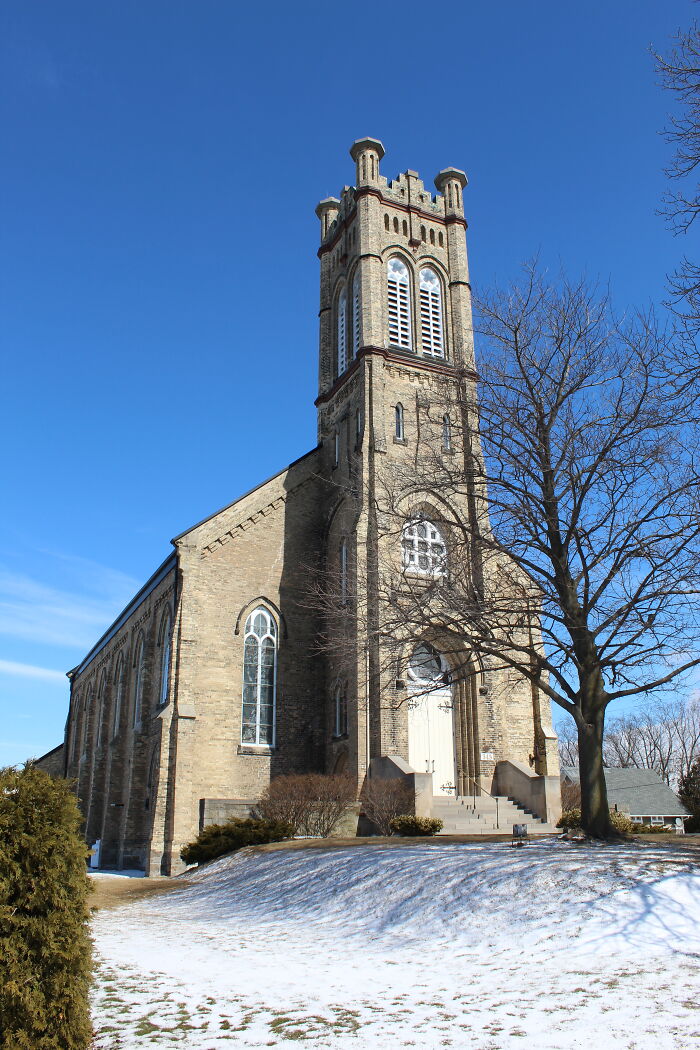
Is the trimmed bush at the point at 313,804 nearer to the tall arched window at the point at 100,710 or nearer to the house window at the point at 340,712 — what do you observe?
the house window at the point at 340,712

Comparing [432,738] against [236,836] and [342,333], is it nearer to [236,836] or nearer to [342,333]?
[236,836]

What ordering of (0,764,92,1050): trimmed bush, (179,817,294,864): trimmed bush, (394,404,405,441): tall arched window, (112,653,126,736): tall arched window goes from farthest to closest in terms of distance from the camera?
(112,653,126,736): tall arched window < (394,404,405,441): tall arched window < (179,817,294,864): trimmed bush < (0,764,92,1050): trimmed bush

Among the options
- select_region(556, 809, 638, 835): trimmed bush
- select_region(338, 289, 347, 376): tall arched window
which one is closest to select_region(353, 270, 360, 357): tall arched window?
select_region(338, 289, 347, 376): tall arched window

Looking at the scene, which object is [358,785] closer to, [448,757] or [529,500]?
[448,757]

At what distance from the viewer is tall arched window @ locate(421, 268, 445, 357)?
29.5 meters

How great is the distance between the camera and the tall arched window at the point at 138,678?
2917 centimetres

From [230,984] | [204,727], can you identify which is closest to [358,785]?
[204,727]

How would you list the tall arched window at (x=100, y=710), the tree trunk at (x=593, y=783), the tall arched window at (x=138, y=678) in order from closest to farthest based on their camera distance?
1. the tree trunk at (x=593, y=783)
2. the tall arched window at (x=138, y=678)
3. the tall arched window at (x=100, y=710)

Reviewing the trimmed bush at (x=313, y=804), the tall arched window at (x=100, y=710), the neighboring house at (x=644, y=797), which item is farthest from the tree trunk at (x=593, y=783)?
the neighboring house at (x=644, y=797)

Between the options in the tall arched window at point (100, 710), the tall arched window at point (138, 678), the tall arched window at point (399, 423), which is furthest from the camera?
the tall arched window at point (100, 710)

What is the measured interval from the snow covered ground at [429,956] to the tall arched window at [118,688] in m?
19.2

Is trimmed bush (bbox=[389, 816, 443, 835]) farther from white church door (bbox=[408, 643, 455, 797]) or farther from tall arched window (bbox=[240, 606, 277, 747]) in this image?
tall arched window (bbox=[240, 606, 277, 747])

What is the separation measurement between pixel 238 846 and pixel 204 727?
5.16 meters

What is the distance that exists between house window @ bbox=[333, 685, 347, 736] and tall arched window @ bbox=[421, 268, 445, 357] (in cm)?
1223
